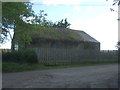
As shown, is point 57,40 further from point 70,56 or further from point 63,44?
point 70,56

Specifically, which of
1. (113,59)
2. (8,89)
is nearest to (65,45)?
(113,59)

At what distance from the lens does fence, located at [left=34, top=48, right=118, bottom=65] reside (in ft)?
80.5

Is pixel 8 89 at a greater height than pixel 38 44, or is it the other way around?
pixel 38 44

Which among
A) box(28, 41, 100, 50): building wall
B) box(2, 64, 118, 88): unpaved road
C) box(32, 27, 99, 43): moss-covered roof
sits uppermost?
box(32, 27, 99, 43): moss-covered roof

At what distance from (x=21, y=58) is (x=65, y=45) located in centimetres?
1689

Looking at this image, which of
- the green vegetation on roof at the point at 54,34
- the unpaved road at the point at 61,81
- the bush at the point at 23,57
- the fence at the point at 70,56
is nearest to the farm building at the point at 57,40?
the green vegetation on roof at the point at 54,34

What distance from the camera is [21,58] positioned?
73.1 ft

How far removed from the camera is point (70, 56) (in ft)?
89.6

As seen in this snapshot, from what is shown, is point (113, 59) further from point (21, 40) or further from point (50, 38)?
point (21, 40)

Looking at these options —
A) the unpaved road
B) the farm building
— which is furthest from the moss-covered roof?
the unpaved road

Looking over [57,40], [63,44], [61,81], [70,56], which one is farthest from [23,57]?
[63,44]

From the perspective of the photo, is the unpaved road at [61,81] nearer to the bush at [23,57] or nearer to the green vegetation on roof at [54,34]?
the bush at [23,57]

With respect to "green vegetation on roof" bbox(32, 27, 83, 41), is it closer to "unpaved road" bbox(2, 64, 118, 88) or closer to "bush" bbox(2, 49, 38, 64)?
"bush" bbox(2, 49, 38, 64)

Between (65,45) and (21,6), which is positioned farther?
(65,45)
